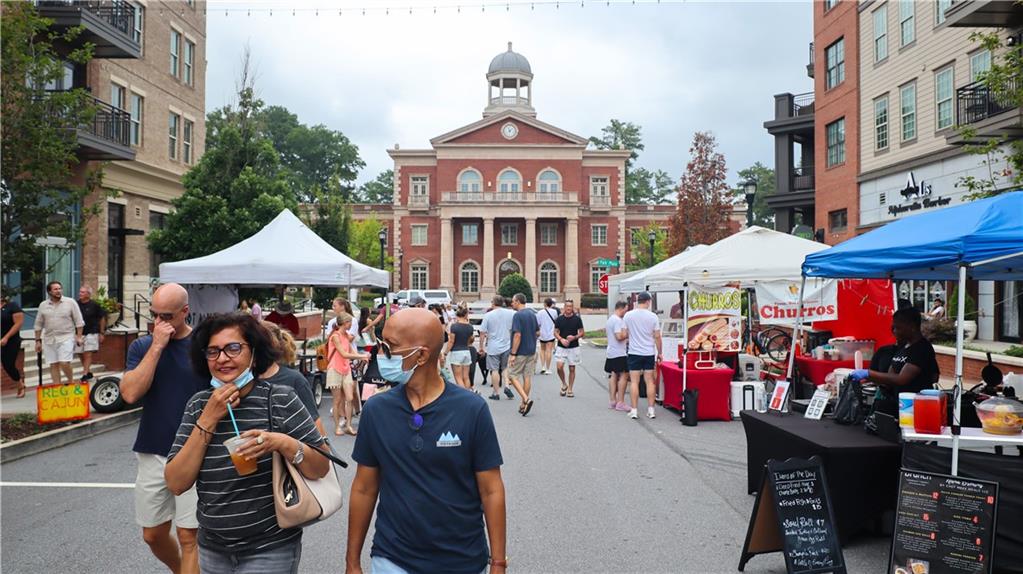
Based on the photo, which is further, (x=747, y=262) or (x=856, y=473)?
(x=747, y=262)

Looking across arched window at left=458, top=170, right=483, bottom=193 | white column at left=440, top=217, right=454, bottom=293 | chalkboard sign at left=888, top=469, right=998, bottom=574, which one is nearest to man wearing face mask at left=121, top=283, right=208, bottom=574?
chalkboard sign at left=888, top=469, right=998, bottom=574

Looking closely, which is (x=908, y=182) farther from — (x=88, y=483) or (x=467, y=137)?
(x=467, y=137)

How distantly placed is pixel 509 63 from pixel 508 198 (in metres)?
14.8

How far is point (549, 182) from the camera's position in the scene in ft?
211

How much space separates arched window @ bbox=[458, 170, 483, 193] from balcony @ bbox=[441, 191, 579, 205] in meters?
1.00

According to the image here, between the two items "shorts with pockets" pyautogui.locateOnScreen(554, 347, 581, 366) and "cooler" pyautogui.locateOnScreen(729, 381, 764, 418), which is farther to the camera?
"shorts with pockets" pyautogui.locateOnScreen(554, 347, 581, 366)

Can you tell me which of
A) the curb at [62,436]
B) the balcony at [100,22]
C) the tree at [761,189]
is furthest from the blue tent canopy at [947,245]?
the tree at [761,189]

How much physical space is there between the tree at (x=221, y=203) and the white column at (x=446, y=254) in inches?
1582

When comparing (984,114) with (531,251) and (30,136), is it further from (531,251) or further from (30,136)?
(531,251)

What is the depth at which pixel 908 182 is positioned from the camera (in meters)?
24.0

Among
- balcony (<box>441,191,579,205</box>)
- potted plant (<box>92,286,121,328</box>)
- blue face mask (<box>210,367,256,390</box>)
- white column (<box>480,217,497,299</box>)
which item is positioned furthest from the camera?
balcony (<box>441,191,579,205</box>)

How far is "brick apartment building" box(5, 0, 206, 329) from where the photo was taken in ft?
63.0

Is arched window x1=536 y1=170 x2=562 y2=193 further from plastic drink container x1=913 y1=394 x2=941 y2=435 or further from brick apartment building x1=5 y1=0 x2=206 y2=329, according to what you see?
plastic drink container x1=913 y1=394 x2=941 y2=435

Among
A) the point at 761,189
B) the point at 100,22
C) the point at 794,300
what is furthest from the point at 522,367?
the point at 761,189
